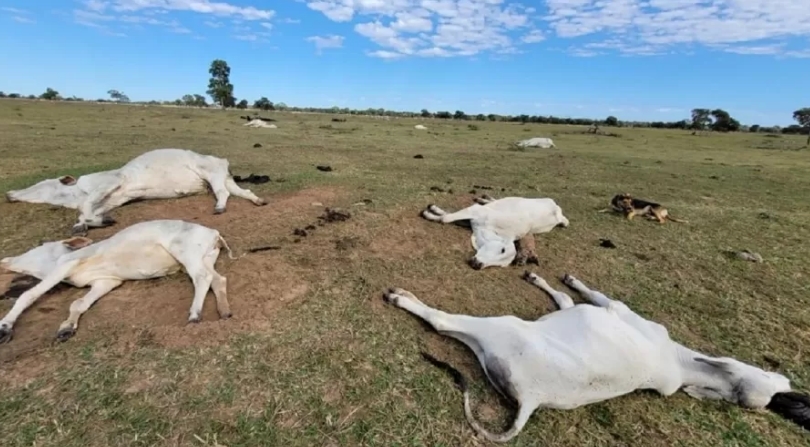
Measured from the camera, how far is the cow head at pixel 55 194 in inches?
244

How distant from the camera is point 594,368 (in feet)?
9.83

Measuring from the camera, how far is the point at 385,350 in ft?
11.4

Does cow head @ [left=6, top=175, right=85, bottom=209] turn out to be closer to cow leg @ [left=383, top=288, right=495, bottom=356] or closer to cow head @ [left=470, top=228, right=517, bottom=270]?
cow leg @ [left=383, top=288, right=495, bottom=356]

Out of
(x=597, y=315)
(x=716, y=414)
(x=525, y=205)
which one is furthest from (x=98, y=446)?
(x=525, y=205)

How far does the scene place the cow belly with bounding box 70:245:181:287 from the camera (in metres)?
3.81

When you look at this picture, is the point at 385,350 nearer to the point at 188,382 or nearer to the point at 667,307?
the point at 188,382

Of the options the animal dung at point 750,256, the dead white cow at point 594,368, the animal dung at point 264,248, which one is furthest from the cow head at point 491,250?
the animal dung at point 750,256

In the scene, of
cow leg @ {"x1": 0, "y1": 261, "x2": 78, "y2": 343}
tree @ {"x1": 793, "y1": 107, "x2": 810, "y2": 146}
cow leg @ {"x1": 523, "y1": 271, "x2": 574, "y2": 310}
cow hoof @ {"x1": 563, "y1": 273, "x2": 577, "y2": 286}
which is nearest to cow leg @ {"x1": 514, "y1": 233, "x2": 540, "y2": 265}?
cow leg @ {"x1": 523, "y1": 271, "x2": 574, "y2": 310}

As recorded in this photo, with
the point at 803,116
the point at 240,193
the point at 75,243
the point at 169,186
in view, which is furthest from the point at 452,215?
the point at 803,116

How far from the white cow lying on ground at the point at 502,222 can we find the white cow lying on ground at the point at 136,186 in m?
3.22

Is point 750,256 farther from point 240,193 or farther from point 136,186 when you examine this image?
point 136,186

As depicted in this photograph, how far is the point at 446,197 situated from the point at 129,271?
5286mm

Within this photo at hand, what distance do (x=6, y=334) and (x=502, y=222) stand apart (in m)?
5.22

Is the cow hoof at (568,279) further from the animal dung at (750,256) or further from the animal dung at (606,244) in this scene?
the animal dung at (750,256)
